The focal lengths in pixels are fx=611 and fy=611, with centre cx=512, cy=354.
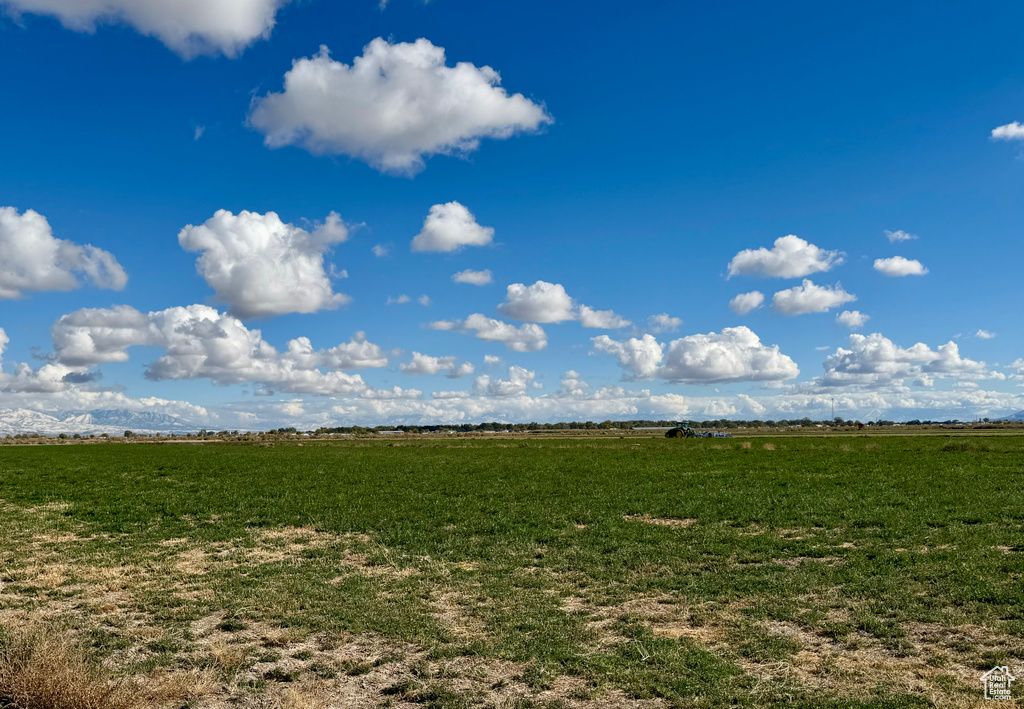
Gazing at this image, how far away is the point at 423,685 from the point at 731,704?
4296mm

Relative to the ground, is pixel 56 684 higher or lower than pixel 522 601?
higher

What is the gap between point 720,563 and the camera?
1567 centimetres

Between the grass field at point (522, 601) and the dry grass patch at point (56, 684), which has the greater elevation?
the dry grass patch at point (56, 684)

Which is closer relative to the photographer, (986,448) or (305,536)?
(305,536)

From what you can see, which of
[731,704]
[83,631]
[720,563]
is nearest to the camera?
[731,704]

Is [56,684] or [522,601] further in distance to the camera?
[522,601]

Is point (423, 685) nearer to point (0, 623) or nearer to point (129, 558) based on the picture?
point (0, 623)

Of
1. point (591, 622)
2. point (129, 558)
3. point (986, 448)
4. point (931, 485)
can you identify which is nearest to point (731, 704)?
point (591, 622)

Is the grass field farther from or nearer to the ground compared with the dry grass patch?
nearer to the ground

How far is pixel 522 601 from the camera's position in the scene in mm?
12766

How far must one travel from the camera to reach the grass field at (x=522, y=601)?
873cm

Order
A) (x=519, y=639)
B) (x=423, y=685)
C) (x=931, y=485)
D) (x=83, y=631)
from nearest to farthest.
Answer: (x=423, y=685), (x=519, y=639), (x=83, y=631), (x=931, y=485)

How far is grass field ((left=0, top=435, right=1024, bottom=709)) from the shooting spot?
8727 millimetres

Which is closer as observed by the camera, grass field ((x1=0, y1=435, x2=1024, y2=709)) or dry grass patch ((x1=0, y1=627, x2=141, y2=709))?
dry grass patch ((x1=0, y1=627, x2=141, y2=709))
